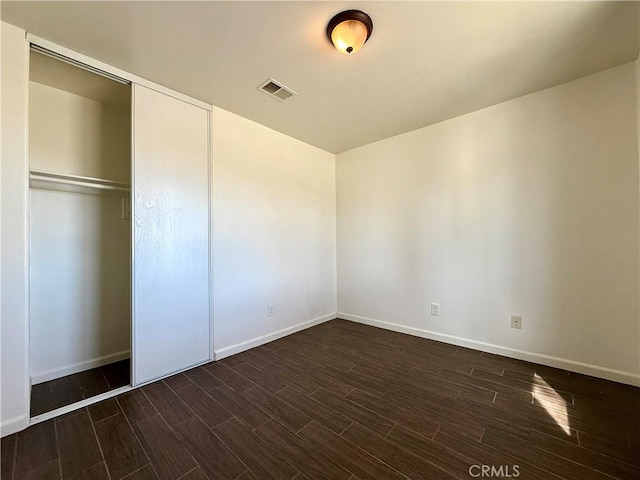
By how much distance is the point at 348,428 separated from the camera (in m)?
1.57

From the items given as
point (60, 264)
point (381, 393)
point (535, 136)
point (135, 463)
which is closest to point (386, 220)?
point (535, 136)

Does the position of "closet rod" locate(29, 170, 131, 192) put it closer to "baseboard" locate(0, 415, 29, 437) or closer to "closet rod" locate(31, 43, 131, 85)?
"closet rod" locate(31, 43, 131, 85)

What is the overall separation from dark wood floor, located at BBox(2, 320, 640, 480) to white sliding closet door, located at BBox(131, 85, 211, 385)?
28cm

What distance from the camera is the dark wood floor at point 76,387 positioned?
Answer: 6.01 feet

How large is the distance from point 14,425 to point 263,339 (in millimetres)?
1794

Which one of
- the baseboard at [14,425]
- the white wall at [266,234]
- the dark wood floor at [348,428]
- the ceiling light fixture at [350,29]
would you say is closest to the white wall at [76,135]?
the white wall at [266,234]

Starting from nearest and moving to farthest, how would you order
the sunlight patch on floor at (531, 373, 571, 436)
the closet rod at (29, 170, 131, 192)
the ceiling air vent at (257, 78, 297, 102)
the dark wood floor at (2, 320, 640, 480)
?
the dark wood floor at (2, 320, 640, 480)
the sunlight patch on floor at (531, 373, 571, 436)
the closet rod at (29, 170, 131, 192)
the ceiling air vent at (257, 78, 297, 102)

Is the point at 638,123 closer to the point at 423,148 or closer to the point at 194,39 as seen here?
the point at 423,148

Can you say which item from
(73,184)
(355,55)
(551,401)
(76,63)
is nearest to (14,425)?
(73,184)

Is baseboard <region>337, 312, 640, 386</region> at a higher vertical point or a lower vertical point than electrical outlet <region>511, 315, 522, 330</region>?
lower

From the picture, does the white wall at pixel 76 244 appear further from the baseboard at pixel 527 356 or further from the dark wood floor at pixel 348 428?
the baseboard at pixel 527 356

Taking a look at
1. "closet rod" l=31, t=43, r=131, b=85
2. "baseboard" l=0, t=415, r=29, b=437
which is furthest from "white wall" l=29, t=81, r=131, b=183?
"baseboard" l=0, t=415, r=29, b=437

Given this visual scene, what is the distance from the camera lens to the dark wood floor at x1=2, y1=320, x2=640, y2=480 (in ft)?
4.24

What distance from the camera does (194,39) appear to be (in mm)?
1696
